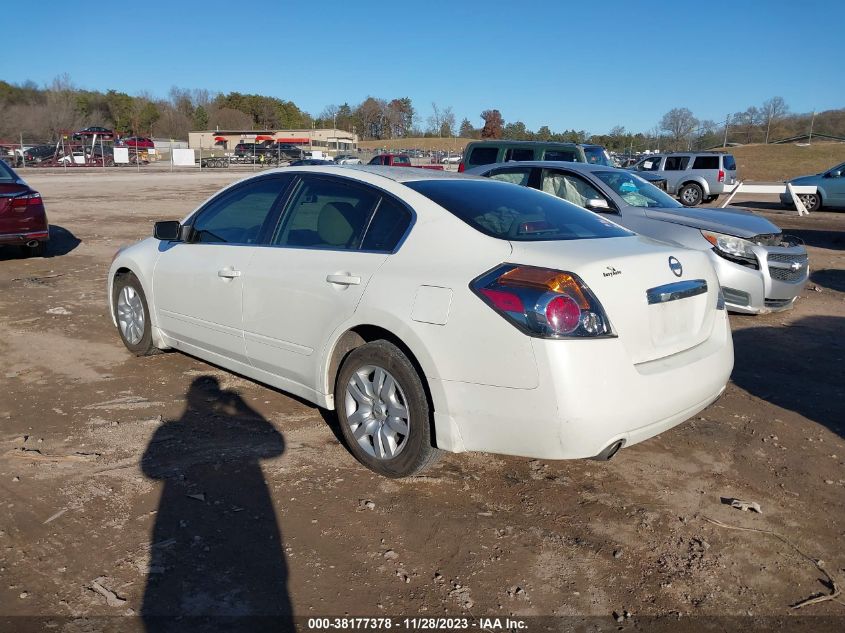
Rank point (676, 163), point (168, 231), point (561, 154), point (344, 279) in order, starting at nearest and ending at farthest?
point (344, 279) → point (168, 231) → point (561, 154) → point (676, 163)

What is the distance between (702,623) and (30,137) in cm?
9119

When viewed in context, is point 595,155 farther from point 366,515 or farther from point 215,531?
point 215,531

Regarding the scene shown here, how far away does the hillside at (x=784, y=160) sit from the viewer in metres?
48.5

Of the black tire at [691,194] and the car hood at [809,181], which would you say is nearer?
the car hood at [809,181]

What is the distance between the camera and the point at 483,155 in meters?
15.6

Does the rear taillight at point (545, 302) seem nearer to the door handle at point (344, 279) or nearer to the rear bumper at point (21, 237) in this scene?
the door handle at point (344, 279)

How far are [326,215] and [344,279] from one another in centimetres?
59

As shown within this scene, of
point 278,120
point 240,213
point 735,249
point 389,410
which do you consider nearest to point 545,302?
point 389,410

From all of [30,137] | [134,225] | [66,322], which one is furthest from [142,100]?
[66,322]

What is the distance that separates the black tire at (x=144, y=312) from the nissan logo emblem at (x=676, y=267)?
153 inches

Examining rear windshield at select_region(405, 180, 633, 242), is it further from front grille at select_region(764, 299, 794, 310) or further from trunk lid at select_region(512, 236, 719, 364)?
front grille at select_region(764, 299, 794, 310)

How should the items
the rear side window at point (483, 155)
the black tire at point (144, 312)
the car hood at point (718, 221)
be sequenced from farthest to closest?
the rear side window at point (483, 155) < the car hood at point (718, 221) < the black tire at point (144, 312)

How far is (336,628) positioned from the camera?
2588mm

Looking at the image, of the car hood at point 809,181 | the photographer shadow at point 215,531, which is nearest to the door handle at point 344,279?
the photographer shadow at point 215,531
